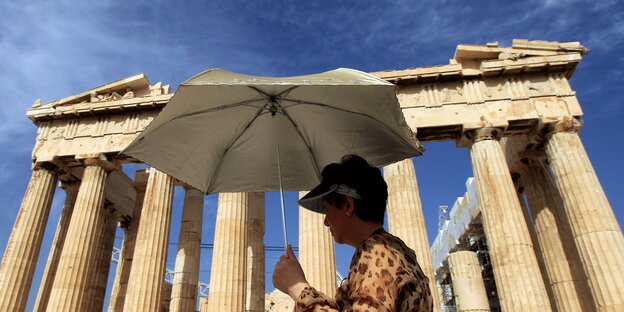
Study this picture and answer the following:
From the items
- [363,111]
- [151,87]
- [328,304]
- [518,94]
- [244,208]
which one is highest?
[151,87]

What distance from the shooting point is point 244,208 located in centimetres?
1773

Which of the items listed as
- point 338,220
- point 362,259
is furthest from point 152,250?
point 362,259

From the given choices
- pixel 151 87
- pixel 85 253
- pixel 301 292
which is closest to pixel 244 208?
pixel 85 253

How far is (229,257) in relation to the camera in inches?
655

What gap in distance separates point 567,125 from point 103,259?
76.6 feet

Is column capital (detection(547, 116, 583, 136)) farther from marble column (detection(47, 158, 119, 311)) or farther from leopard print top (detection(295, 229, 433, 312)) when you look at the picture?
marble column (detection(47, 158, 119, 311))

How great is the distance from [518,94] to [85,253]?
19.3 meters

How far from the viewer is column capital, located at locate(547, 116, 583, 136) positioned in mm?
17188

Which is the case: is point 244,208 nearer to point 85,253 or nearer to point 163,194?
point 163,194

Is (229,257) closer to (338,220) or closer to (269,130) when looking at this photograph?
(269,130)

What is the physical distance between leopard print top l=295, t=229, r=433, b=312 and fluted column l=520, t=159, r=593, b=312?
1939 centimetres

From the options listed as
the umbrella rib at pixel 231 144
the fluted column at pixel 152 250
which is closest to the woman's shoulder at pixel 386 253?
the umbrella rib at pixel 231 144

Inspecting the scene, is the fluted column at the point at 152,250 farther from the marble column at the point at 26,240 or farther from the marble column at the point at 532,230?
the marble column at the point at 532,230

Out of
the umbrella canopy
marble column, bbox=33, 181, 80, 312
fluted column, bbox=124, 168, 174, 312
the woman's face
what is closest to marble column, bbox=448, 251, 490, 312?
fluted column, bbox=124, 168, 174, 312
